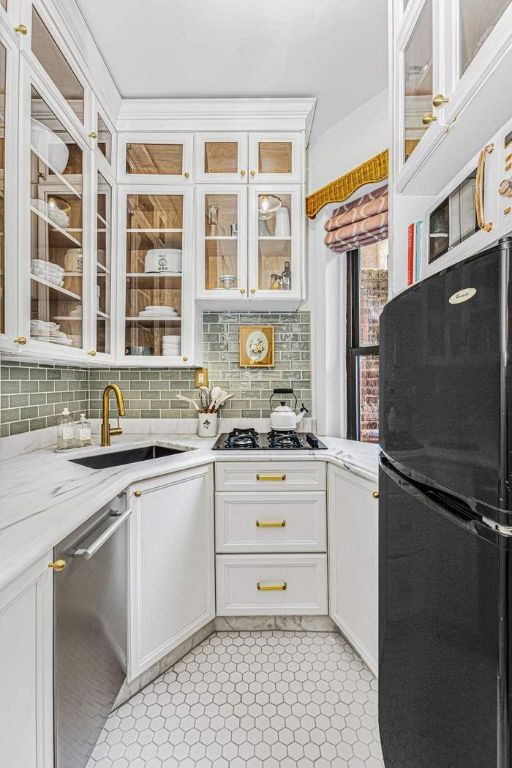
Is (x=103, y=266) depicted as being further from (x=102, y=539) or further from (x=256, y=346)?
(x=102, y=539)

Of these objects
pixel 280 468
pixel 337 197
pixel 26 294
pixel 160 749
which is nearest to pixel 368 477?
pixel 280 468

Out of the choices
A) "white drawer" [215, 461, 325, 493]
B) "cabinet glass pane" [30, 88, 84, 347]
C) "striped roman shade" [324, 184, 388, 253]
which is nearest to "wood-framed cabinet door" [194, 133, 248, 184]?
"striped roman shade" [324, 184, 388, 253]

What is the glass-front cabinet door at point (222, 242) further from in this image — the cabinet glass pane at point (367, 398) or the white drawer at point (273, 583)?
the white drawer at point (273, 583)

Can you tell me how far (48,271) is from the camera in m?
1.40

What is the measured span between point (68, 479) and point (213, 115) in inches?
80.2

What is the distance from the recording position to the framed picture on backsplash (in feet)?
7.85

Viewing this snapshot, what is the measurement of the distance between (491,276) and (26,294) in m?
1.33

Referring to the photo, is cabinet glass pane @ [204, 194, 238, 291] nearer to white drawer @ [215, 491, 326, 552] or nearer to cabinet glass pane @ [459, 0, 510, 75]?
white drawer @ [215, 491, 326, 552]

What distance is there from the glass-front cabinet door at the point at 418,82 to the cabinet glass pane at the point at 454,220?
0.19m

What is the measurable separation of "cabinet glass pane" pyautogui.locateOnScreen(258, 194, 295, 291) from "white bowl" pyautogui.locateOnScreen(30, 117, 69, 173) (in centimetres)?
102

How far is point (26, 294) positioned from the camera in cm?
124

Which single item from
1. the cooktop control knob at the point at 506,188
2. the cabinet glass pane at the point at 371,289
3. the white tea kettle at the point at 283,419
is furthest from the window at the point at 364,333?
the cooktop control knob at the point at 506,188

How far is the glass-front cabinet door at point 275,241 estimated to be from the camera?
2.09 meters

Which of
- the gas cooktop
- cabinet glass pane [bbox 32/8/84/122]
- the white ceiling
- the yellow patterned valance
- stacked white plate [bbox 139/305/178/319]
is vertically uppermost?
the white ceiling
